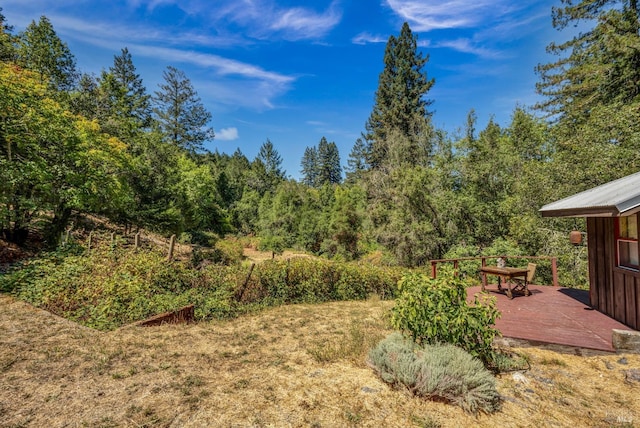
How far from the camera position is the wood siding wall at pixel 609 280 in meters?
4.35

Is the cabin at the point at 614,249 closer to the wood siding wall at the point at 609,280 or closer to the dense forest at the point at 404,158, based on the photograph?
the wood siding wall at the point at 609,280

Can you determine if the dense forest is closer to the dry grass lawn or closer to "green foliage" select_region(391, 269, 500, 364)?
the dry grass lawn

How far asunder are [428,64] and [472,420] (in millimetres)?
25685

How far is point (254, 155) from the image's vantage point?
44.2 m

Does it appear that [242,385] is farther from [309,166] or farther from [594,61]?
[309,166]

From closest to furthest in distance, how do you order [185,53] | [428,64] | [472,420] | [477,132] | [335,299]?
1. [472,420]
2. [335,299]
3. [185,53]
4. [477,132]
5. [428,64]

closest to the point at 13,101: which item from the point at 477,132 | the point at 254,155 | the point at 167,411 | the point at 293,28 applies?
the point at 293,28

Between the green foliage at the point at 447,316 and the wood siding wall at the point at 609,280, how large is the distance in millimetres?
2510

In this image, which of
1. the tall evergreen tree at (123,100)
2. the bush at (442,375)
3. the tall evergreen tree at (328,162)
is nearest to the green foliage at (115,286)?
the bush at (442,375)

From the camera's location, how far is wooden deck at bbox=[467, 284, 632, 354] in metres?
4.14

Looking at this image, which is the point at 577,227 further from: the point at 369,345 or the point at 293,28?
the point at 293,28

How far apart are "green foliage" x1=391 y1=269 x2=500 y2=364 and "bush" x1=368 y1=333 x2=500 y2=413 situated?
195 mm

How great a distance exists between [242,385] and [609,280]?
630cm

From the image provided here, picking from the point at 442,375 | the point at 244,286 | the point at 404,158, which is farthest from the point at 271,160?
the point at 442,375
